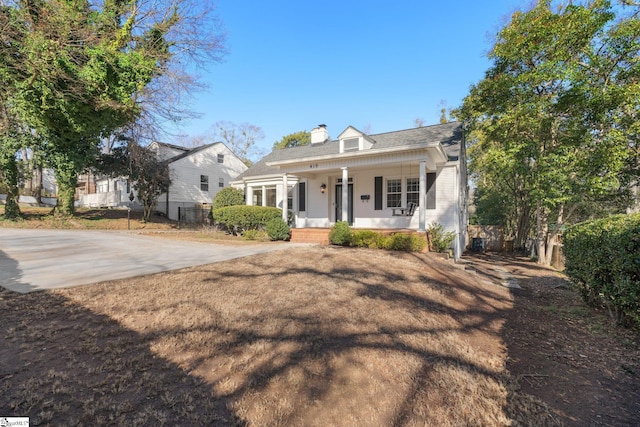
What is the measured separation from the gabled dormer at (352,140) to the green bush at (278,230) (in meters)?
4.19

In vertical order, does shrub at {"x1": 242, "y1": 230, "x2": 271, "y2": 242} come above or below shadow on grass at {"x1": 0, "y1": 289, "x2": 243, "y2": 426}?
above

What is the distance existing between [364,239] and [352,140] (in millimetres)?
5301

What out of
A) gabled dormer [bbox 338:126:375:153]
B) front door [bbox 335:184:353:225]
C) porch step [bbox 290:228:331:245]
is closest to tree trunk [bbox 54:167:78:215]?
porch step [bbox 290:228:331:245]

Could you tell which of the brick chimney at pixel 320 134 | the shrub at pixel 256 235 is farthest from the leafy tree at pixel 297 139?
the shrub at pixel 256 235

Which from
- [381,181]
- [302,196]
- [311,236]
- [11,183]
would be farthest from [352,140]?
[11,183]

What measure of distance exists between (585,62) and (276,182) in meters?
13.3

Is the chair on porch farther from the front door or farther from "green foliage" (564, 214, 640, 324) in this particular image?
"green foliage" (564, 214, 640, 324)

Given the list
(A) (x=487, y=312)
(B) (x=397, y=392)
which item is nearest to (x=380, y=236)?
(A) (x=487, y=312)

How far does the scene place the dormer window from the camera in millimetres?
13078

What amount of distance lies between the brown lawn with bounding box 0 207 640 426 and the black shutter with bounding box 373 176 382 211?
7678mm

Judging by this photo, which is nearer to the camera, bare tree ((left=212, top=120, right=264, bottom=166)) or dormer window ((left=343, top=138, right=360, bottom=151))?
dormer window ((left=343, top=138, right=360, bottom=151))

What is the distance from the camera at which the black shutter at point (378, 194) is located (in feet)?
41.3

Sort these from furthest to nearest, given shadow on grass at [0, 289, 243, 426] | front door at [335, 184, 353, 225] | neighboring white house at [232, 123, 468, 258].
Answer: front door at [335, 184, 353, 225] < neighboring white house at [232, 123, 468, 258] < shadow on grass at [0, 289, 243, 426]

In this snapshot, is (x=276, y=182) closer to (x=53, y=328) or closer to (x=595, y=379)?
(x=53, y=328)
